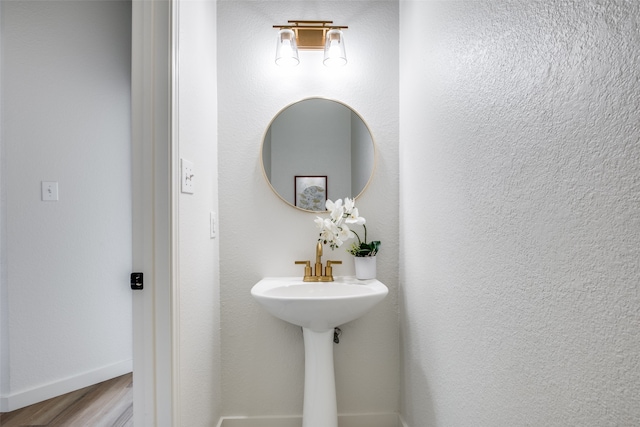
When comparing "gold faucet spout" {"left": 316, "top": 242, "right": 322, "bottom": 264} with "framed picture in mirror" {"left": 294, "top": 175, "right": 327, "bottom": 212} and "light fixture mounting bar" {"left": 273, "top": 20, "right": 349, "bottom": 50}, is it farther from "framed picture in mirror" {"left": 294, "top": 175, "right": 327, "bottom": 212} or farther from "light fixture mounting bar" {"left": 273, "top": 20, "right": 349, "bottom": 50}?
"light fixture mounting bar" {"left": 273, "top": 20, "right": 349, "bottom": 50}

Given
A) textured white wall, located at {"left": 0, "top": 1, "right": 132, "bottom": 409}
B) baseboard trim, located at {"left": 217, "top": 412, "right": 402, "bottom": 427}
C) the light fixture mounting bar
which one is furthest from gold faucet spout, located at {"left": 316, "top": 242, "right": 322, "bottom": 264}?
textured white wall, located at {"left": 0, "top": 1, "right": 132, "bottom": 409}

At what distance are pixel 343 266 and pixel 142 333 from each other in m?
0.98

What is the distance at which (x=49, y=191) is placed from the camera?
6.82ft

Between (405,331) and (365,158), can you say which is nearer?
(405,331)

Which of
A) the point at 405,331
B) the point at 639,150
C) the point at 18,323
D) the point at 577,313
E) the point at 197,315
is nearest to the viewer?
the point at 639,150

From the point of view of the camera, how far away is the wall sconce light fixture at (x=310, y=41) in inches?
67.6

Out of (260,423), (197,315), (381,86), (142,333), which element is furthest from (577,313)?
(260,423)

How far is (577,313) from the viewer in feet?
2.07

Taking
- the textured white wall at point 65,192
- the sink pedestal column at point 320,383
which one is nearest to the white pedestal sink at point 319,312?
the sink pedestal column at point 320,383

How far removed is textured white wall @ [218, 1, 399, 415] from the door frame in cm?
66

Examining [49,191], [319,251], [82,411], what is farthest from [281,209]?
[82,411]

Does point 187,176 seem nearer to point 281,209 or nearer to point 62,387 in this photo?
point 281,209

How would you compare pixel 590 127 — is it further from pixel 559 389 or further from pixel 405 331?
pixel 405 331

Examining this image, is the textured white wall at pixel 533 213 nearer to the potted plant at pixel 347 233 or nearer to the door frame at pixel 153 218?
the potted plant at pixel 347 233
